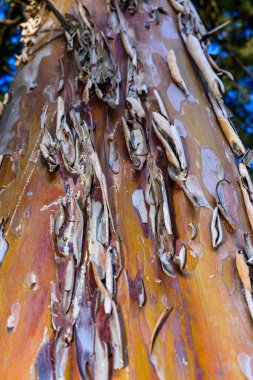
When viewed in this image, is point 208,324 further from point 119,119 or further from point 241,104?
point 241,104

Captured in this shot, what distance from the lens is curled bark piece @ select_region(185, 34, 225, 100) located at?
0.91 meters

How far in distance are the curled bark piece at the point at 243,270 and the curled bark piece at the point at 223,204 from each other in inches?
2.2

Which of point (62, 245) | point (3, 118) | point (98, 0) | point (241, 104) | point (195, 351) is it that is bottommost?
point (241, 104)

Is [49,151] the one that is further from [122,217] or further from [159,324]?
[159,324]

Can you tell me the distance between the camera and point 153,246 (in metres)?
0.67

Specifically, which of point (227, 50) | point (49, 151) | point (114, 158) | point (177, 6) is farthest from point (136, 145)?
point (227, 50)

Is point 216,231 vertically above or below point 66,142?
below

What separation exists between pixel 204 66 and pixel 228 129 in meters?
0.17

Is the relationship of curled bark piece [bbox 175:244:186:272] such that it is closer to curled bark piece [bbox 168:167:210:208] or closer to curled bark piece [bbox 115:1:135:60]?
curled bark piece [bbox 168:167:210:208]

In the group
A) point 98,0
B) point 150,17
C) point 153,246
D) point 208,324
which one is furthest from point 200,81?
point 208,324

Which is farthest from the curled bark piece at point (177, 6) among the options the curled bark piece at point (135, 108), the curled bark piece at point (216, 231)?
the curled bark piece at point (216, 231)

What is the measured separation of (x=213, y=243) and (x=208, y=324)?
125mm

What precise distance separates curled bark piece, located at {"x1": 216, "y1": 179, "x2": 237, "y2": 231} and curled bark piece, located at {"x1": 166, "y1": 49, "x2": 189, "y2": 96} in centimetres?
23

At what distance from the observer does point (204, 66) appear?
937mm
